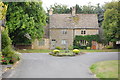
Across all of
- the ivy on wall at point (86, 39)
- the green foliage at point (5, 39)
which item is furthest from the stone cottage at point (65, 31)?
the green foliage at point (5, 39)

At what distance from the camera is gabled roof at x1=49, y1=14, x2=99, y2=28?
4271cm

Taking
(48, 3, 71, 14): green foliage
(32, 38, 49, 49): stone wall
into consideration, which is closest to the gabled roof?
(32, 38, 49, 49): stone wall

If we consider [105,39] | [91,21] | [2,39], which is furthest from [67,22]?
[2,39]

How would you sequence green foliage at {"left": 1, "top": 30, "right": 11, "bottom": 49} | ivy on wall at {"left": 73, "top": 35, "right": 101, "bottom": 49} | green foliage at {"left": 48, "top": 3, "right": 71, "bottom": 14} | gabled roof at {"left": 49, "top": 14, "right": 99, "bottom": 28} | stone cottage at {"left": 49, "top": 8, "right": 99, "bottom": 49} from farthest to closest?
green foliage at {"left": 48, "top": 3, "right": 71, "bottom": 14} → gabled roof at {"left": 49, "top": 14, "right": 99, "bottom": 28} → stone cottage at {"left": 49, "top": 8, "right": 99, "bottom": 49} → ivy on wall at {"left": 73, "top": 35, "right": 101, "bottom": 49} → green foliage at {"left": 1, "top": 30, "right": 11, "bottom": 49}

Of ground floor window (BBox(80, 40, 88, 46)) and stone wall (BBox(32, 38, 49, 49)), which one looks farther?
ground floor window (BBox(80, 40, 88, 46))

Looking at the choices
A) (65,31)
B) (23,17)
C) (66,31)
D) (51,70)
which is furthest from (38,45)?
(51,70)

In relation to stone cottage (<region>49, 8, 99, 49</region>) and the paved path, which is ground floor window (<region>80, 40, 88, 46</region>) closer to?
stone cottage (<region>49, 8, 99, 49</region>)

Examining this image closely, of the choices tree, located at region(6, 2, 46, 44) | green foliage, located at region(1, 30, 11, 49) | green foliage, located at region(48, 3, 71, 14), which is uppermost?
green foliage, located at region(48, 3, 71, 14)

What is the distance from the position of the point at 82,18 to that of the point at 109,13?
7430 millimetres

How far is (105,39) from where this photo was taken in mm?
41562

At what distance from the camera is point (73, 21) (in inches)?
1705

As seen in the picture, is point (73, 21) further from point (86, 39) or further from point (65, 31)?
point (86, 39)

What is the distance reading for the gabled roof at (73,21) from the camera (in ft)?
140

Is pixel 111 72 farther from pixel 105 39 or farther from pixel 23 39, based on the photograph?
pixel 105 39
